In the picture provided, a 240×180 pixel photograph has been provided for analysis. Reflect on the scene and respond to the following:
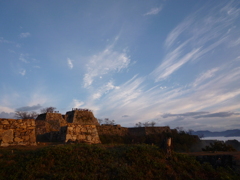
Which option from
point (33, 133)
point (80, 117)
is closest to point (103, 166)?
point (33, 133)

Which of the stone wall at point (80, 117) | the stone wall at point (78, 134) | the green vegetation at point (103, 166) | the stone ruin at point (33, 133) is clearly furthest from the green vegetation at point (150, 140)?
the green vegetation at point (103, 166)

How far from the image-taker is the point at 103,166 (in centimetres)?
677

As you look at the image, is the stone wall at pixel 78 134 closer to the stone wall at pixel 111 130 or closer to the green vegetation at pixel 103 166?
the green vegetation at pixel 103 166

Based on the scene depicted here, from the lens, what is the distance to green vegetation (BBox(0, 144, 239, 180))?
5934mm

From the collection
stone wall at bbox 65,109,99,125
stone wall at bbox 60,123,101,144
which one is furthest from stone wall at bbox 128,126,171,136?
stone wall at bbox 60,123,101,144

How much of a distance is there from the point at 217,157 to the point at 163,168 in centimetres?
385

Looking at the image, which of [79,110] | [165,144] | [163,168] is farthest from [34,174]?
[79,110]

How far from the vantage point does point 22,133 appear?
37.3 ft

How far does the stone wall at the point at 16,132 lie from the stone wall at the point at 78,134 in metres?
2.58

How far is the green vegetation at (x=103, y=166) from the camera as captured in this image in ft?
19.5

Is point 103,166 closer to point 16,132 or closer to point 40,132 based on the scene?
point 16,132

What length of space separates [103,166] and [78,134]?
7647 millimetres

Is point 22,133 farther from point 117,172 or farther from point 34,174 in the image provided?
point 117,172

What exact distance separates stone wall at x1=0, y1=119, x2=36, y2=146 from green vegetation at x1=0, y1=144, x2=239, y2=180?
12.4 ft
